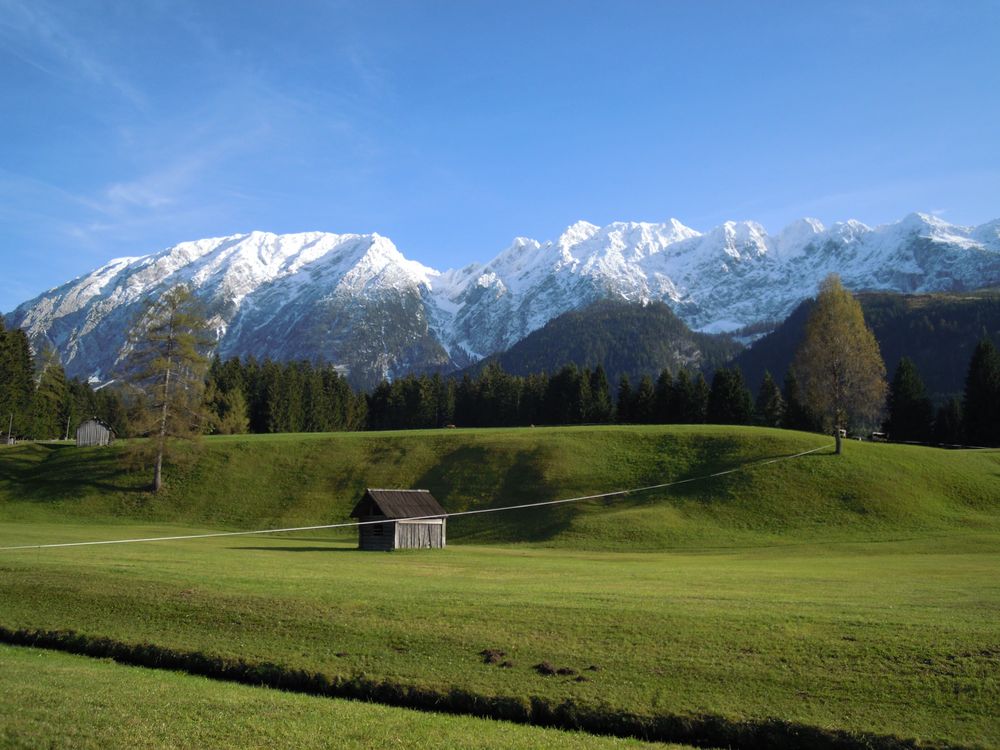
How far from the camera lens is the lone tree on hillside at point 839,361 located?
62.5 metres

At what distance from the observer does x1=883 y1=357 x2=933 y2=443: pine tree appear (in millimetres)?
97062

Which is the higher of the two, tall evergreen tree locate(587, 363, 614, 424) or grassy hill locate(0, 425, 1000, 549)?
tall evergreen tree locate(587, 363, 614, 424)

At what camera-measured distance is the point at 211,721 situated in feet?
47.2

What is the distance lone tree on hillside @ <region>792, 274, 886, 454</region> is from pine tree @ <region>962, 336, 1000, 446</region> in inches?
1323

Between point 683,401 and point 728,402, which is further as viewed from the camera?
point 683,401

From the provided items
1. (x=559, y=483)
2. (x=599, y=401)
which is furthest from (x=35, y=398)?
(x=559, y=483)

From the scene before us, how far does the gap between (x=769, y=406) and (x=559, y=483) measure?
2544 inches

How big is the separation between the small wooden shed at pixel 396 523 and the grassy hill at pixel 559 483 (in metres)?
6.03

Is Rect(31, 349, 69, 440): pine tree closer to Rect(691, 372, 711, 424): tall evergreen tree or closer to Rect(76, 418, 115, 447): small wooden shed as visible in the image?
Rect(76, 418, 115, 447): small wooden shed

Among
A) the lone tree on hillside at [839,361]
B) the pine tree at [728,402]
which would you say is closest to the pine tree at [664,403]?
the pine tree at [728,402]

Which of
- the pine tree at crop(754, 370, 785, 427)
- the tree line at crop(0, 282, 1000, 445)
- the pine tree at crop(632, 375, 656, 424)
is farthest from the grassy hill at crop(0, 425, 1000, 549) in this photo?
the pine tree at crop(754, 370, 785, 427)

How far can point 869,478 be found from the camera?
195ft

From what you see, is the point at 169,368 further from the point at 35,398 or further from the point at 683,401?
the point at 683,401

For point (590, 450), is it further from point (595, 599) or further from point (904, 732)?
point (904, 732)
